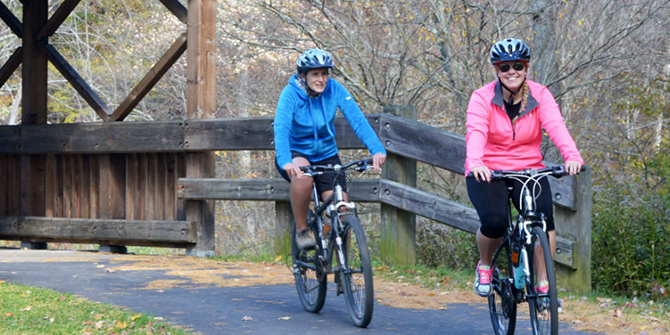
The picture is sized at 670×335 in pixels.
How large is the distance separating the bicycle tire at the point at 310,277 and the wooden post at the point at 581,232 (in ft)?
7.34

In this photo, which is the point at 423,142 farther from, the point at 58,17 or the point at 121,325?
the point at 58,17

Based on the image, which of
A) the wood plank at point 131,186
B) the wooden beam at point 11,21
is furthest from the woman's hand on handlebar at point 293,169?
the wooden beam at point 11,21

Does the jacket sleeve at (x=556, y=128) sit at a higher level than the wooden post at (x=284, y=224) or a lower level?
higher

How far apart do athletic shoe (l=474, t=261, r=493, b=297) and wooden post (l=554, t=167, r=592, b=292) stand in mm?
2226

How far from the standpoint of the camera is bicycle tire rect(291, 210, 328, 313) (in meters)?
6.59

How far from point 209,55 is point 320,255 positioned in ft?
15.0

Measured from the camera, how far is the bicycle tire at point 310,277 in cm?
659

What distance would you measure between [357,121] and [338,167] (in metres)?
0.58

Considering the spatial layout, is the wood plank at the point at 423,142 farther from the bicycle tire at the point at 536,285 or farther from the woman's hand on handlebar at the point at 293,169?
the bicycle tire at the point at 536,285

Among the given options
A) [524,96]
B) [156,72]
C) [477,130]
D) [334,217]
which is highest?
[156,72]

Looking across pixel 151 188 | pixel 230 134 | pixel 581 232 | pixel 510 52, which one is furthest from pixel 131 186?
pixel 510 52

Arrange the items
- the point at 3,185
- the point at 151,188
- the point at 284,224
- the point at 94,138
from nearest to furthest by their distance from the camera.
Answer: the point at 284,224 → the point at 151,188 → the point at 94,138 → the point at 3,185

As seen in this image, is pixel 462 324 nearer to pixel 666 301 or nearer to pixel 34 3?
pixel 666 301

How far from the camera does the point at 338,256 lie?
6.24 metres
